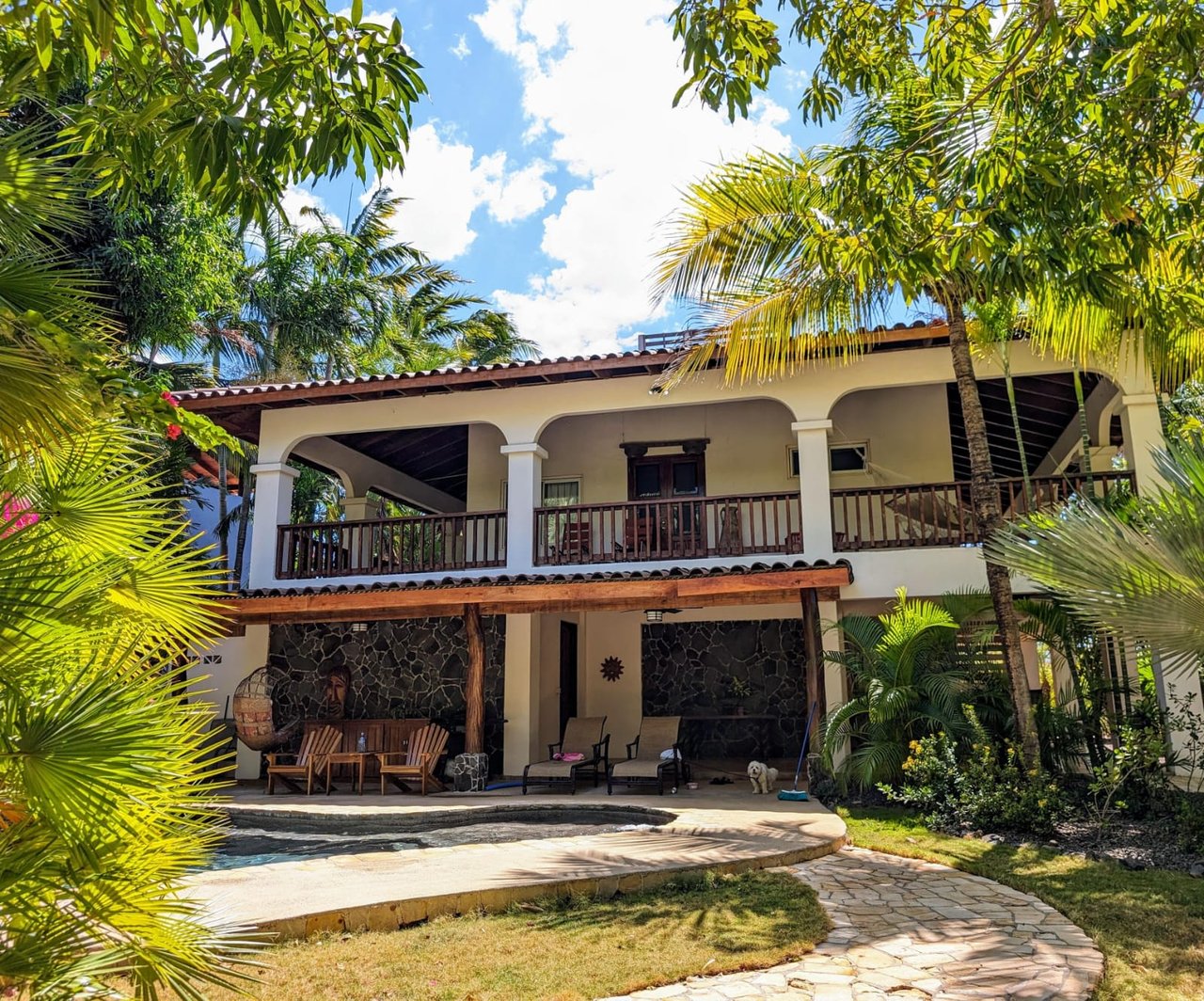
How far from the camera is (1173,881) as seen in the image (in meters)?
6.27

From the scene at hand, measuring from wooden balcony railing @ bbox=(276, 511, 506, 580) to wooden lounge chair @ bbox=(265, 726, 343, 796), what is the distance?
2340mm

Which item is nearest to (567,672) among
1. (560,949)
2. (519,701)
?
(519,701)

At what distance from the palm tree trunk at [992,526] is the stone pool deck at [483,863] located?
194cm

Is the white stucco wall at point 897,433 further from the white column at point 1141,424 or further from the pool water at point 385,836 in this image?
the pool water at point 385,836

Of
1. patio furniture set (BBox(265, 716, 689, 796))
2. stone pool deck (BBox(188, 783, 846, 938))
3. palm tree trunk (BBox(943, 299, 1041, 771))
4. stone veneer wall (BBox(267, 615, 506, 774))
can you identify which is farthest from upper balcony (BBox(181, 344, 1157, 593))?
stone pool deck (BBox(188, 783, 846, 938))

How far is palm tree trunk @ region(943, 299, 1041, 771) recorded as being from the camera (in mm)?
8664

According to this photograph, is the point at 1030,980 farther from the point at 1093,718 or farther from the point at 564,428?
the point at 564,428

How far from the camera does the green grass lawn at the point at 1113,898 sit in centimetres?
441

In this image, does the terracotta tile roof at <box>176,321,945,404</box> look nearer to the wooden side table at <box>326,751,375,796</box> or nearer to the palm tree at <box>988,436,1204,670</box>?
the wooden side table at <box>326,751,375,796</box>

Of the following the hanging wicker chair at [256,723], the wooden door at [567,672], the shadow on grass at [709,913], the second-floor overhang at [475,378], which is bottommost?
the shadow on grass at [709,913]

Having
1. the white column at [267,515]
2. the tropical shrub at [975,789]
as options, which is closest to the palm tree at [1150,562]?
the tropical shrub at [975,789]

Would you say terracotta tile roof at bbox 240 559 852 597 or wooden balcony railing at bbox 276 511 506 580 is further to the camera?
wooden balcony railing at bbox 276 511 506 580

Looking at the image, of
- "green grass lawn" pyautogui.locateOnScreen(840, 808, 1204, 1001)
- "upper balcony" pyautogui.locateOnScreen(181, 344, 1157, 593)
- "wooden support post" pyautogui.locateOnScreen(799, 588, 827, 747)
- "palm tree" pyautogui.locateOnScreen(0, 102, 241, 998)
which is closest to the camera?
"palm tree" pyautogui.locateOnScreen(0, 102, 241, 998)

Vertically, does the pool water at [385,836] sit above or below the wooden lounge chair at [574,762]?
below
